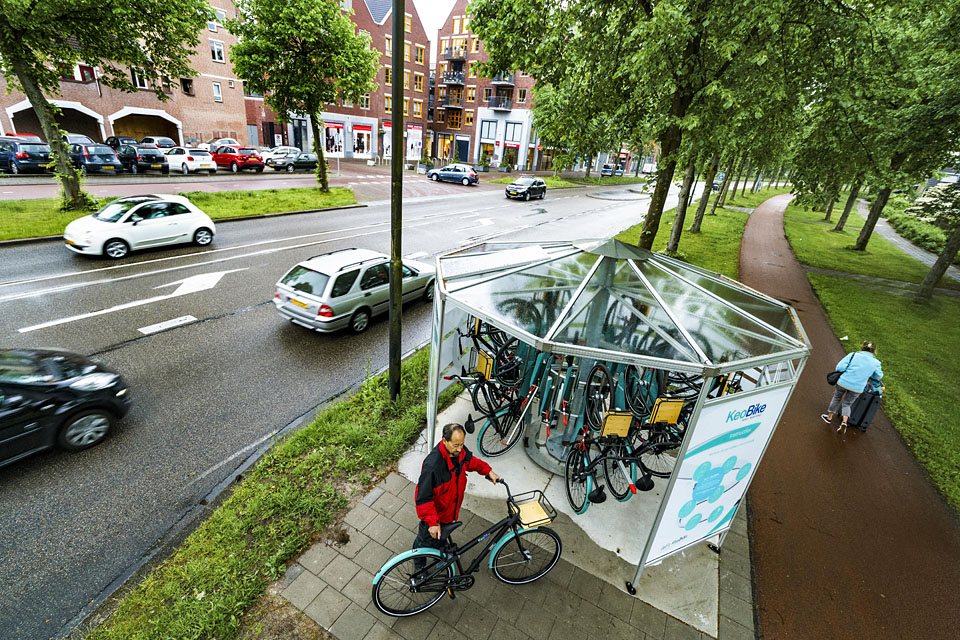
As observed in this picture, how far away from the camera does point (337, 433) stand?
19.6 ft

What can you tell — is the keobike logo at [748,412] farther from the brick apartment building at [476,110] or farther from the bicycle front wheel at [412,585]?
the brick apartment building at [476,110]

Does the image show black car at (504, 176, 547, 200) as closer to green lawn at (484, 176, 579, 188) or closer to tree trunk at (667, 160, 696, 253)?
green lawn at (484, 176, 579, 188)

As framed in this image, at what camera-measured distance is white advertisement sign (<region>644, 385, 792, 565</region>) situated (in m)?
3.78

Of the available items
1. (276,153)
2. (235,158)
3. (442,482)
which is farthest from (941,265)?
(276,153)

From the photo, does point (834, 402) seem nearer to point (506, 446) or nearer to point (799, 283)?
point (506, 446)

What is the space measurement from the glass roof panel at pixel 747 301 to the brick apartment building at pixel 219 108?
2210 cm

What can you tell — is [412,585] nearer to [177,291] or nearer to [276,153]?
[177,291]

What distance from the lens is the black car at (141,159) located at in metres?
24.9

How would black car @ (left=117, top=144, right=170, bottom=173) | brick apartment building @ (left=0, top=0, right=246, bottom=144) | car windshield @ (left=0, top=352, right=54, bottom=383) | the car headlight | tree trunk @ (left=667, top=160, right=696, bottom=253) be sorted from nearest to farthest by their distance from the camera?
car windshield @ (left=0, top=352, right=54, bottom=383) < the car headlight < tree trunk @ (left=667, top=160, right=696, bottom=253) < black car @ (left=117, top=144, right=170, bottom=173) < brick apartment building @ (left=0, top=0, right=246, bottom=144)

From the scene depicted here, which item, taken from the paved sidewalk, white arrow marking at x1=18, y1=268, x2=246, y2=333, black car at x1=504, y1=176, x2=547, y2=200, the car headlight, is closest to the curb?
white arrow marking at x1=18, y1=268, x2=246, y2=333

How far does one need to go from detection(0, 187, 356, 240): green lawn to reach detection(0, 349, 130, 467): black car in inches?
437

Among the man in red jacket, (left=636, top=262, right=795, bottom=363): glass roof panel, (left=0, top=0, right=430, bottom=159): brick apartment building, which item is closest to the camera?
the man in red jacket

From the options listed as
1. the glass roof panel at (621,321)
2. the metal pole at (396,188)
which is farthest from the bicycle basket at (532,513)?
the metal pole at (396,188)

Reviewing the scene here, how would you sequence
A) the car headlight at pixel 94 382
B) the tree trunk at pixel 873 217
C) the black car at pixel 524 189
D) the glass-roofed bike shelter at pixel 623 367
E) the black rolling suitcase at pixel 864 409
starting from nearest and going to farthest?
the glass-roofed bike shelter at pixel 623 367 < the car headlight at pixel 94 382 < the black rolling suitcase at pixel 864 409 < the tree trunk at pixel 873 217 < the black car at pixel 524 189
